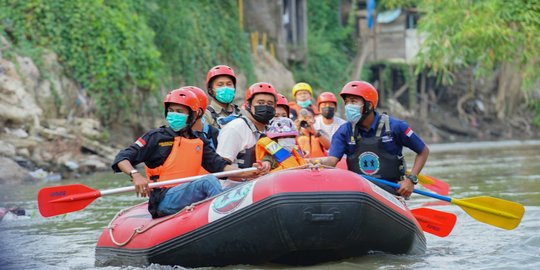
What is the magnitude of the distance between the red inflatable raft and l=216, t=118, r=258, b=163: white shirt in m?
0.84

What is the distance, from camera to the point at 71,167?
17484mm

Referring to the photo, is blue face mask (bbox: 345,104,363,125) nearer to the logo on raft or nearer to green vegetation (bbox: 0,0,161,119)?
the logo on raft

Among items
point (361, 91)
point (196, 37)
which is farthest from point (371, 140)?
point (196, 37)

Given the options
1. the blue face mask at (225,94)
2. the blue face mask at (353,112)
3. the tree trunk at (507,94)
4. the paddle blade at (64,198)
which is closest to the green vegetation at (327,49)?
the tree trunk at (507,94)

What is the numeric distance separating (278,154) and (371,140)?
99 centimetres

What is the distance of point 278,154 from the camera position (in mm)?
7988

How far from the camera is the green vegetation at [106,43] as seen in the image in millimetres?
19625

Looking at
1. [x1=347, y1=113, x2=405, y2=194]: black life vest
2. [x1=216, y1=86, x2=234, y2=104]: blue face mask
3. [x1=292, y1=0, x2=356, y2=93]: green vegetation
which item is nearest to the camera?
[x1=347, y1=113, x2=405, y2=194]: black life vest

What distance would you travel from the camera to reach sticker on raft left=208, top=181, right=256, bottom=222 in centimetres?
729

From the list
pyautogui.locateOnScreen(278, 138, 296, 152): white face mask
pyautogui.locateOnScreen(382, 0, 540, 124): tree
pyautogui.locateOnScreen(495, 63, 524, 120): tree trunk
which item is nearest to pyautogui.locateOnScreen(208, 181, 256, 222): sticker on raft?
pyautogui.locateOnScreen(278, 138, 296, 152): white face mask

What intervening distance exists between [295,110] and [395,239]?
507cm

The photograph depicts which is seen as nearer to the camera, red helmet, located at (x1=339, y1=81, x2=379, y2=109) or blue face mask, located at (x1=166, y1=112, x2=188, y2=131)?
blue face mask, located at (x1=166, y1=112, x2=188, y2=131)

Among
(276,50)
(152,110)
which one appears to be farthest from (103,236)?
(276,50)

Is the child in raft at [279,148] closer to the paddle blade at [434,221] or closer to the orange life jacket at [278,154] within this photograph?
the orange life jacket at [278,154]
